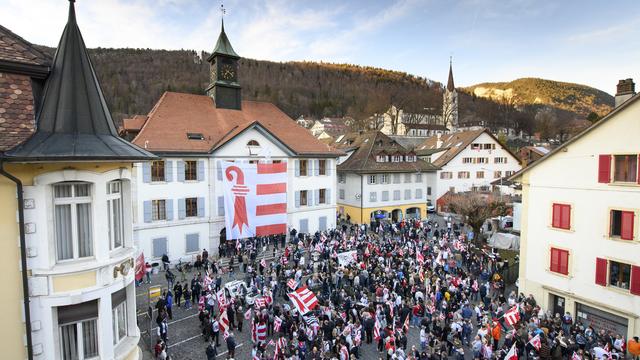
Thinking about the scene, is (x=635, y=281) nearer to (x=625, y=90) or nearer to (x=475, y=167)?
(x=625, y=90)

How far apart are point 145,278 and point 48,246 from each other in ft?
60.8

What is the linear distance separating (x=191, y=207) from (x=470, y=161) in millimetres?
41209

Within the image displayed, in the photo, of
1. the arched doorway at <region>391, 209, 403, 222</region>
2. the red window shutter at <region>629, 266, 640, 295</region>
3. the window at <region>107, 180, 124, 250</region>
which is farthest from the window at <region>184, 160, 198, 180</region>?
the red window shutter at <region>629, 266, 640, 295</region>

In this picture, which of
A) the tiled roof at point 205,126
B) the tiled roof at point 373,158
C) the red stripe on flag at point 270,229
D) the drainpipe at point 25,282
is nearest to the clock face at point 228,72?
the tiled roof at point 205,126

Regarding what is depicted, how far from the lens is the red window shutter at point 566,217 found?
20.7m

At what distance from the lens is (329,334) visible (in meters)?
16.1

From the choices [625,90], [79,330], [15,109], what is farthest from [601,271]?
[15,109]

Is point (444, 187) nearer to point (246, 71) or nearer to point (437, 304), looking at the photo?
point (437, 304)

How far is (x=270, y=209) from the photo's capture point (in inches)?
1171

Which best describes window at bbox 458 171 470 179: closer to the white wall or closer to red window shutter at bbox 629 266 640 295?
the white wall

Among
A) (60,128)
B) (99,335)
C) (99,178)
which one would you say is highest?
(60,128)

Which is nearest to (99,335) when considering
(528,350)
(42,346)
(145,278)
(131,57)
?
(42,346)

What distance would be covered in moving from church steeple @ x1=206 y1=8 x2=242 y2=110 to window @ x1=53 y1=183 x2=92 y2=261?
2782cm

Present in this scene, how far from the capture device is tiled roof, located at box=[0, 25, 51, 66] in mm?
8570
